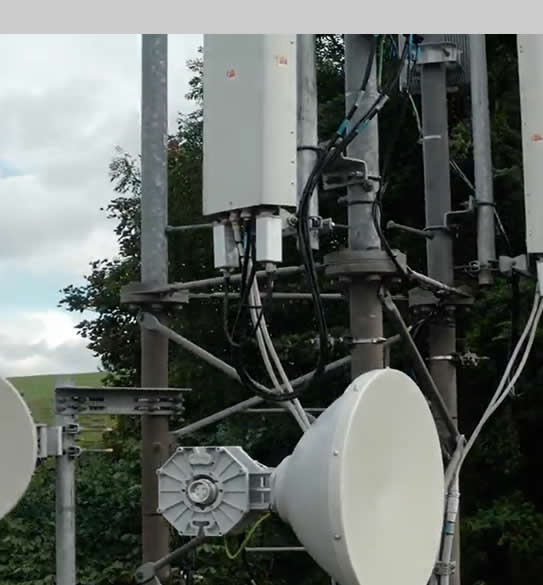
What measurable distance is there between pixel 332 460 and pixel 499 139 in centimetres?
825

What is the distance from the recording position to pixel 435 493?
427 cm

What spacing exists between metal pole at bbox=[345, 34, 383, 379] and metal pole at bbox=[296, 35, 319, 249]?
273mm

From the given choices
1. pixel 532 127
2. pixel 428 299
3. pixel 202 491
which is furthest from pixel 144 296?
pixel 202 491

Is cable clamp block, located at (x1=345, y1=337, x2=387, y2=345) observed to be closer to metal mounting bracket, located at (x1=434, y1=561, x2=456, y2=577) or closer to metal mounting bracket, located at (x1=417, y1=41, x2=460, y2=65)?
metal mounting bracket, located at (x1=434, y1=561, x2=456, y2=577)

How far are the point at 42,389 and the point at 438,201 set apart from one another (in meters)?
5.74

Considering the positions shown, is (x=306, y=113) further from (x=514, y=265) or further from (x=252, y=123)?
(x=514, y=265)

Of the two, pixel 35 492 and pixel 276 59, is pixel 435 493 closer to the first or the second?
pixel 276 59

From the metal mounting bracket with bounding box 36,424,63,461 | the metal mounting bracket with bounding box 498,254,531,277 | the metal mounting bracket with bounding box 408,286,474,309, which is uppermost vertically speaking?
the metal mounting bracket with bounding box 498,254,531,277

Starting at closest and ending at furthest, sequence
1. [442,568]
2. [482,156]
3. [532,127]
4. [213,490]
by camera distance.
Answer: [213,490], [532,127], [442,568], [482,156]

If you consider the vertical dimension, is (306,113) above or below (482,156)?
below

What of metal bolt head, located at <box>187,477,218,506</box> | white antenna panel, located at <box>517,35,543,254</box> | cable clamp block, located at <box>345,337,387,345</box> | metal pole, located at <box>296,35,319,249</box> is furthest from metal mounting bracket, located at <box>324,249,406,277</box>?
metal bolt head, located at <box>187,477,218,506</box>

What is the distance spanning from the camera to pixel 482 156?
278 inches

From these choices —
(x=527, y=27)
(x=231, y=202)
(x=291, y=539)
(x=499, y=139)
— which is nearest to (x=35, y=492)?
(x=291, y=539)

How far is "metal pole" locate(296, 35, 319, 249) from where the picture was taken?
534cm
